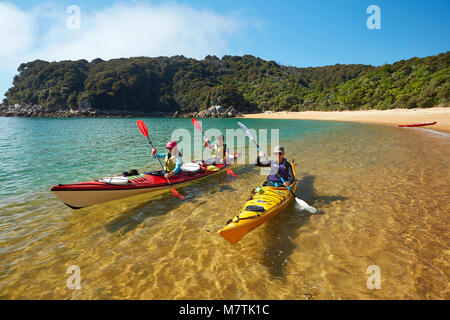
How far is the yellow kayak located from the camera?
165 inches

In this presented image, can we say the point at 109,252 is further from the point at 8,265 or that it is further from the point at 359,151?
the point at 359,151

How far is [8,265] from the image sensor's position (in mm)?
4320

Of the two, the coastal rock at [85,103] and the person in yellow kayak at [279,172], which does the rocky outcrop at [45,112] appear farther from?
the person in yellow kayak at [279,172]

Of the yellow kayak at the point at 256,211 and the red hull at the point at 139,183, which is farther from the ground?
the red hull at the point at 139,183

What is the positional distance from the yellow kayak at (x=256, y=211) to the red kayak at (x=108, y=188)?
12.8 feet

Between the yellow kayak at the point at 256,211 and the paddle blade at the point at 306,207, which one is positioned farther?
the paddle blade at the point at 306,207

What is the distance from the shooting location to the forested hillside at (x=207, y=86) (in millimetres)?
61469

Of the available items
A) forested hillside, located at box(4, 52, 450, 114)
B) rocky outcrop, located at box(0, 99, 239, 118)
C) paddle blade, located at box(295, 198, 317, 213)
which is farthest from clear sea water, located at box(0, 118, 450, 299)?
rocky outcrop, located at box(0, 99, 239, 118)

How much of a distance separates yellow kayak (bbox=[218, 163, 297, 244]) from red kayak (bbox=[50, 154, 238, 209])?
12.8 ft

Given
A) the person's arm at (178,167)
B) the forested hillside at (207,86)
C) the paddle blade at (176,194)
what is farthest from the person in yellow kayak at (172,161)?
the forested hillside at (207,86)

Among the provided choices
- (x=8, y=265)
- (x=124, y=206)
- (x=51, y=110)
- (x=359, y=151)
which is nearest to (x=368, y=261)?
(x=124, y=206)
